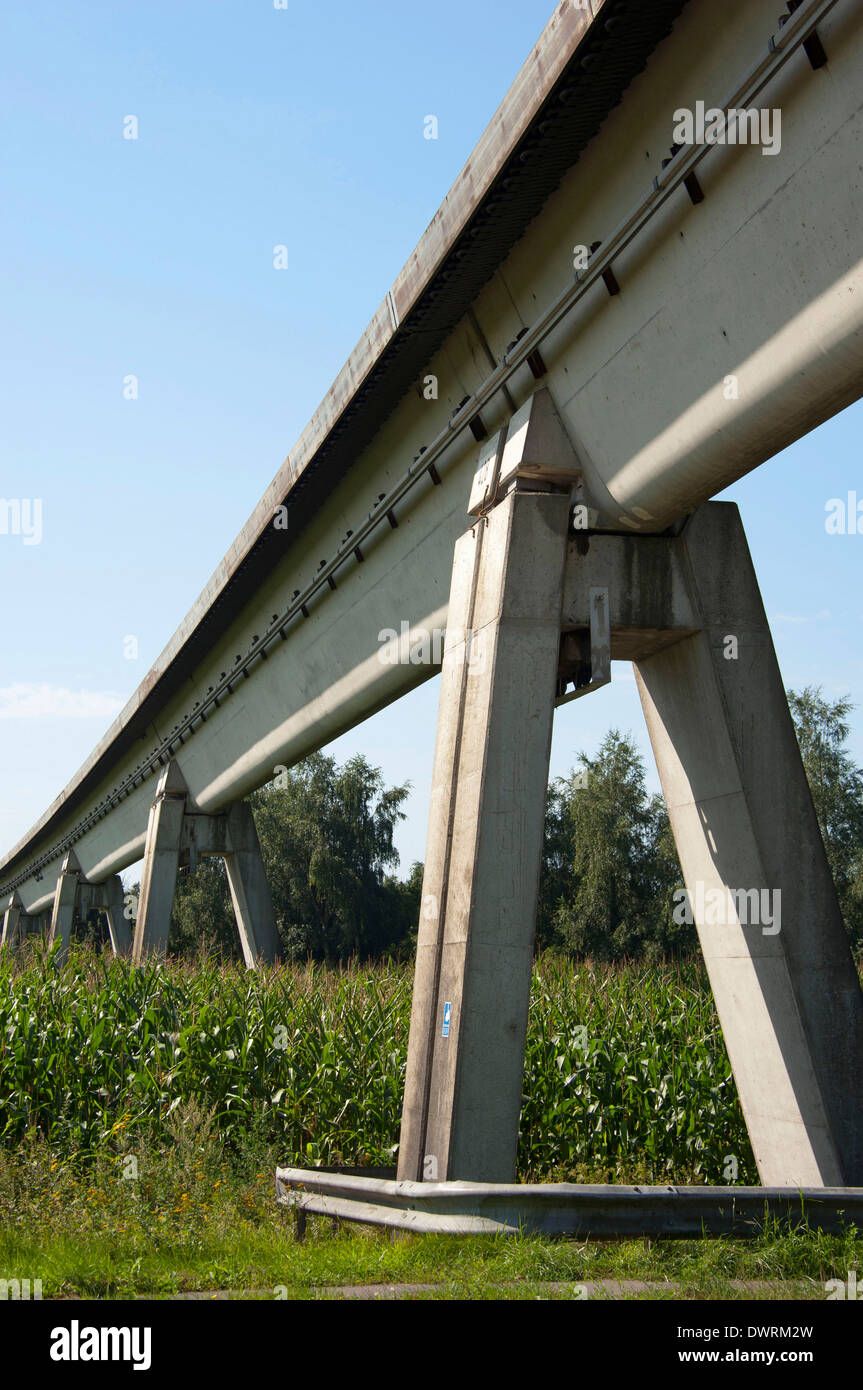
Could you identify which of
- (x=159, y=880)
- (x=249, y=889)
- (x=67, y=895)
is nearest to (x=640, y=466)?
(x=249, y=889)

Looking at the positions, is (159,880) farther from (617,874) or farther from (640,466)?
(617,874)

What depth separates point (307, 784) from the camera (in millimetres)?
58281

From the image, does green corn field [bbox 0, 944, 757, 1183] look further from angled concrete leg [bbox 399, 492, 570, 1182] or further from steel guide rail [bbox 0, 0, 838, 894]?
steel guide rail [bbox 0, 0, 838, 894]

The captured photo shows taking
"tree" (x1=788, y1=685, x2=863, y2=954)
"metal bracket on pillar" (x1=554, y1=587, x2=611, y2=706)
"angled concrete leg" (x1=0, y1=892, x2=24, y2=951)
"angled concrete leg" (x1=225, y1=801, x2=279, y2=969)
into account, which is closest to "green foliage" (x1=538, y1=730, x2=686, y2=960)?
"tree" (x1=788, y1=685, x2=863, y2=954)

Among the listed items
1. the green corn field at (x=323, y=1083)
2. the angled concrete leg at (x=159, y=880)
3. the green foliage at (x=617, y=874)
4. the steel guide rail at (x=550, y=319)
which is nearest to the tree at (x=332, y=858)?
the green foliage at (x=617, y=874)

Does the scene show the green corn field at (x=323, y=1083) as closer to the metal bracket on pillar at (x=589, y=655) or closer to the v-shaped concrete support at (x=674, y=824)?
the v-shaped concrete support at (x=674, y=824)

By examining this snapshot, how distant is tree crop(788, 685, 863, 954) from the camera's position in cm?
4766

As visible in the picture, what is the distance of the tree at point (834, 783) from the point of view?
1876 inches

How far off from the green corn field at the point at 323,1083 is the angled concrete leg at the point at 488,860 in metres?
2.95

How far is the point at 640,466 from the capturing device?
8148mm

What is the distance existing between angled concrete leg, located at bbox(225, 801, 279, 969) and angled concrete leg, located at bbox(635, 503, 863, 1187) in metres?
14.2

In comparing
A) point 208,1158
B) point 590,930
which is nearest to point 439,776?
point 208,1158

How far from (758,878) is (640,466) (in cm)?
312

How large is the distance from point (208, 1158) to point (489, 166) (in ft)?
25.4
